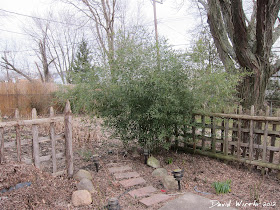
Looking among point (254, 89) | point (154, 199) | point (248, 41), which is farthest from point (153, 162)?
point (248, 41)

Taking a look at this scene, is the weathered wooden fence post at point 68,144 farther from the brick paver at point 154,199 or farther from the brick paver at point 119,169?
the brick paver at point 154,199

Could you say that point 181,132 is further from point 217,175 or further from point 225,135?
point 217,175

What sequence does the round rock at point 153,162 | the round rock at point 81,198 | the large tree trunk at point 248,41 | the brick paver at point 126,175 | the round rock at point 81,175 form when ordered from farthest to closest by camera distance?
the large tree trunk at point 248,41
the round rock at point 153,162
the brick paver at point 126,175
the round rock at point 81,175
the round rock at point 81,198

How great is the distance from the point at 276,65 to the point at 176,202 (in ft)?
13.2

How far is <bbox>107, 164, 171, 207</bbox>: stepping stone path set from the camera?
2.91 meters

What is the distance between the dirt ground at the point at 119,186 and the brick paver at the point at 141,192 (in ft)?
0.25

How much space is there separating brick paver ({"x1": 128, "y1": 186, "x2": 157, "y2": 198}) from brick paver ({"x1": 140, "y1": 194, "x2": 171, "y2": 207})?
132mm

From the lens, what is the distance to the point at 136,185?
3.39 meters

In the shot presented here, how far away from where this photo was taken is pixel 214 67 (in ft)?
14.0

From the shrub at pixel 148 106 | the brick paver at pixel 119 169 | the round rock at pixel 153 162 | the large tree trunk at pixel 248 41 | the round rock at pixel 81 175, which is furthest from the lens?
the large tree trunk at pixel 248 41

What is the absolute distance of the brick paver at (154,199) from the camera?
2.80 m

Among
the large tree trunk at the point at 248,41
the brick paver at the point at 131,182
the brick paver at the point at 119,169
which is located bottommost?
the brick paver at the point at 131,182

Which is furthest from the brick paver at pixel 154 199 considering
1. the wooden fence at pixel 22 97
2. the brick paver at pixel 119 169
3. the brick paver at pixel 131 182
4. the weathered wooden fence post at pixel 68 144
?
the wooden fence at pixel 22 97

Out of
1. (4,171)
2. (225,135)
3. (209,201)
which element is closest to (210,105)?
(225,135)
